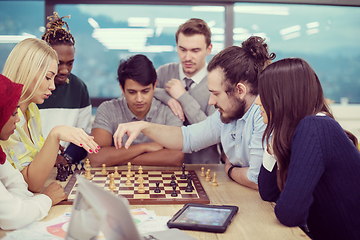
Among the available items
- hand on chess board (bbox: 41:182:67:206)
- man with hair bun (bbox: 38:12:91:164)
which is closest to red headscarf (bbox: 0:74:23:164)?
hand on chess board (bbox: 41:182:67:206)

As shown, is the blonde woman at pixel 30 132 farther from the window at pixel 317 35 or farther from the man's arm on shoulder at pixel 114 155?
the window at pixel 317 35

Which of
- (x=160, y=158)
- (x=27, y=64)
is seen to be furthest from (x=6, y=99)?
(x=160, y=158)

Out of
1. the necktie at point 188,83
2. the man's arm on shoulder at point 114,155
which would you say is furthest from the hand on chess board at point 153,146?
the necktie at point 188,83

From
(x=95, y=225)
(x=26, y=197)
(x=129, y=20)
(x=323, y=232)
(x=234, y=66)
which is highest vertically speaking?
(x=129, y=20)

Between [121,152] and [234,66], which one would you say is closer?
[234,66]

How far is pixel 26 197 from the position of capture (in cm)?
148

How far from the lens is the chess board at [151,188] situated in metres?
1.58

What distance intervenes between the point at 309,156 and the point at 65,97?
2192mm

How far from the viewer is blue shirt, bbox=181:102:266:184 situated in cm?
185

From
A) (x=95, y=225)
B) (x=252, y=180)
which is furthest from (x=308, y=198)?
(x=95, y=225)

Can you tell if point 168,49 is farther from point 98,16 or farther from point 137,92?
point 137,92

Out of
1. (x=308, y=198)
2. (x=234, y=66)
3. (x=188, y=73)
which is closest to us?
(x=308, y=198)

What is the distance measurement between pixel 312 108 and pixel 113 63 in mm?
3373

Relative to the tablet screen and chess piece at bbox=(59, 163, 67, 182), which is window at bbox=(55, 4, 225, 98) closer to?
chess piece at bbox=(59, 163, 67, 182)
